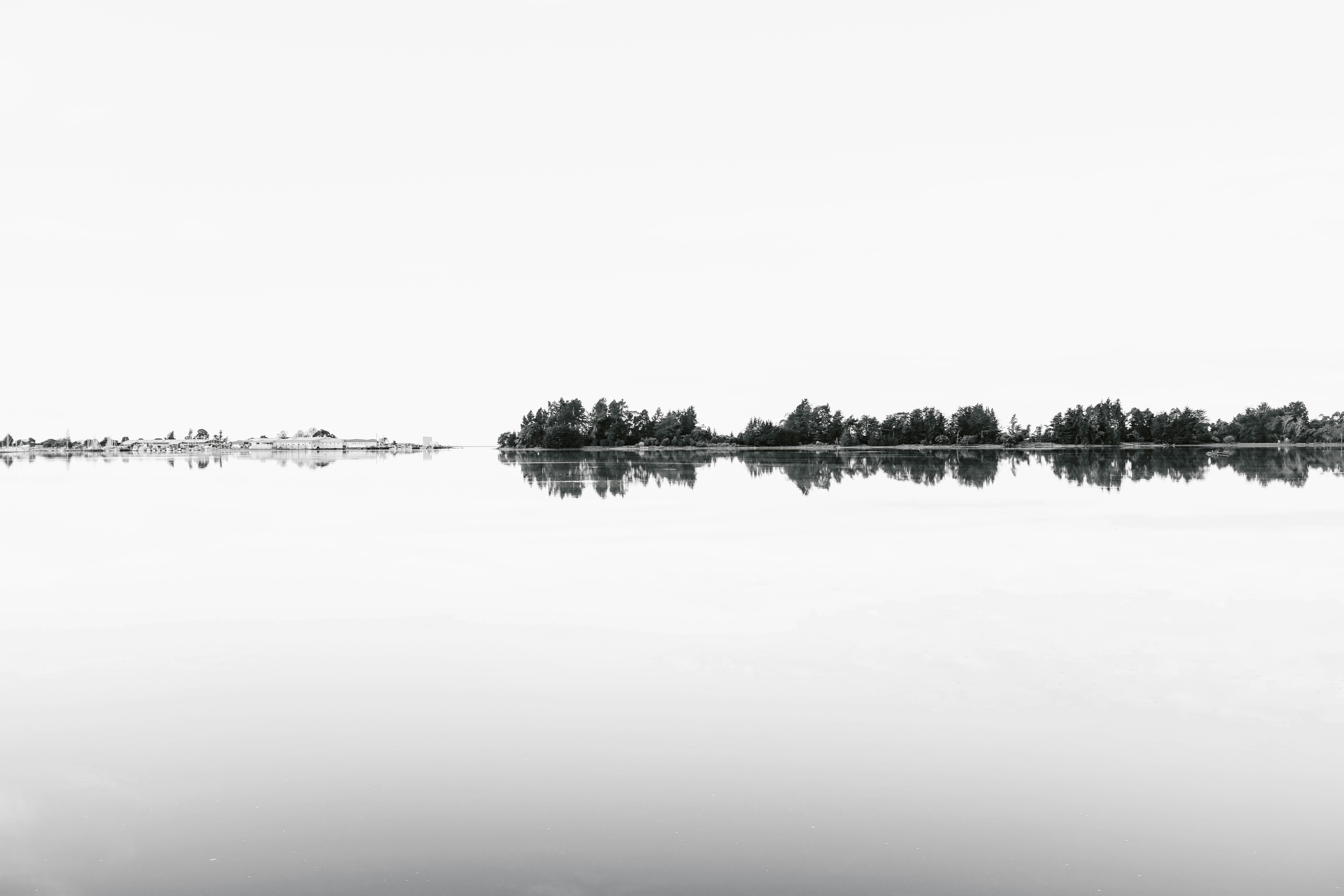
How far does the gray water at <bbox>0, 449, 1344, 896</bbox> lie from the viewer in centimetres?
673

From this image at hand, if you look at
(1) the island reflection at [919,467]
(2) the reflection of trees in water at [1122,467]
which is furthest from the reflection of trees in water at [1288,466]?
(2) the reflection of trees in water at [1122,467]

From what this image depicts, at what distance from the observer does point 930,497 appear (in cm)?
3681

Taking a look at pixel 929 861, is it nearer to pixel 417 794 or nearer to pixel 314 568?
pixel 417 794

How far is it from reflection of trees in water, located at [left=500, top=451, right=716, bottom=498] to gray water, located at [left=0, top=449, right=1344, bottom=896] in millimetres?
21377

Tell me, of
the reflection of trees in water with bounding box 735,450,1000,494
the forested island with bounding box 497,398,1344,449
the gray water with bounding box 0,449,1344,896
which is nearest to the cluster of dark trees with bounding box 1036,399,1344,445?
the forested island with bounding box 497,398,1344,449

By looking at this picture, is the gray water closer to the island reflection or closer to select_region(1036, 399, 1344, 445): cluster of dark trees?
the island reflection

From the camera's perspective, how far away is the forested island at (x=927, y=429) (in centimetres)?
15862

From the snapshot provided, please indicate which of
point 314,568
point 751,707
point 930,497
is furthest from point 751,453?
point 751,707

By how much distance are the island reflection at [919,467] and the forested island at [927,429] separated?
115 ft

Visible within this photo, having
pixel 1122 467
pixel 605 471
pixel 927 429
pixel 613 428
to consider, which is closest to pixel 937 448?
pixel 927 429

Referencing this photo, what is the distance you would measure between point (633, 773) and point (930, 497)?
1188 inches

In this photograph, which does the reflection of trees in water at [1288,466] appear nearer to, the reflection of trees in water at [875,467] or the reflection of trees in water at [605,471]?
the reflection of trees in water at [875,467]

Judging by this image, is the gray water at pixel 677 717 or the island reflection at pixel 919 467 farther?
the island reflection at pixel 919 467

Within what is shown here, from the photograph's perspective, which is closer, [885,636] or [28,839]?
[28,839]
